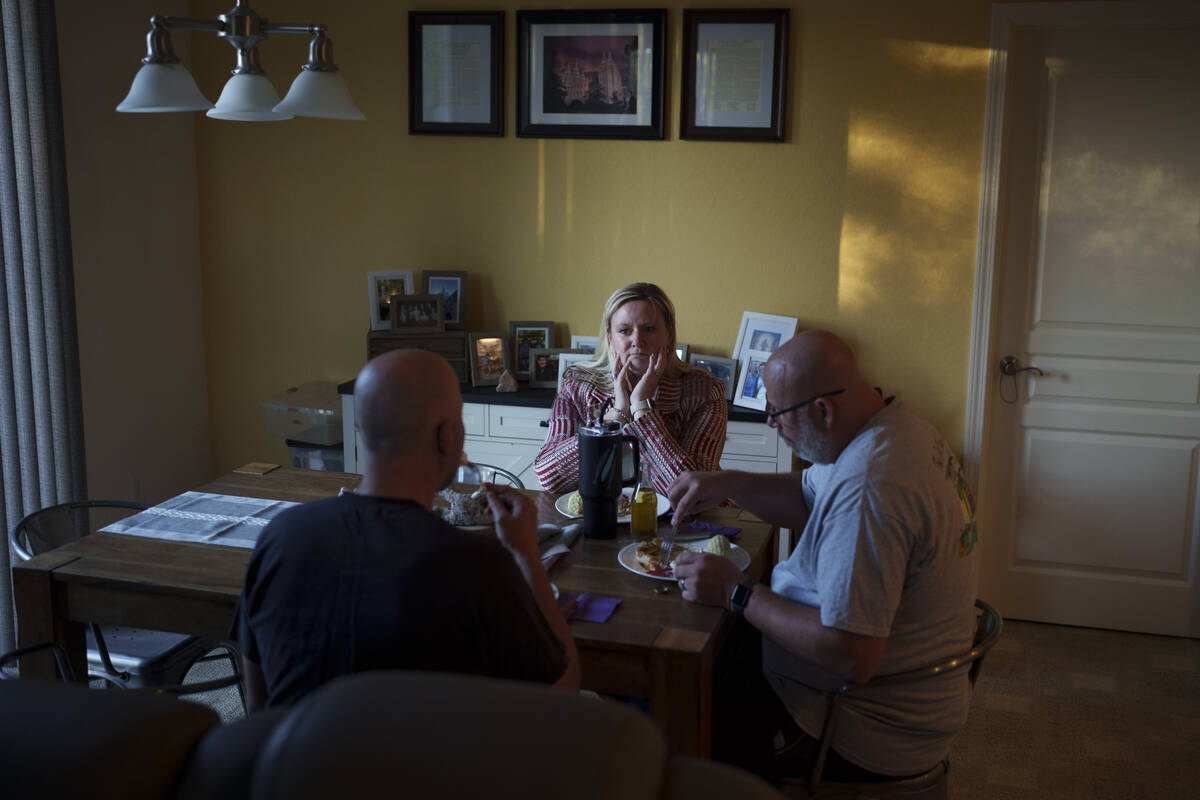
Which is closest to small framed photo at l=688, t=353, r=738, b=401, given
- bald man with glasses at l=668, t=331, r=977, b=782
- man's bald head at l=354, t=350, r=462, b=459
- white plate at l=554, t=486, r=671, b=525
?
white plate at l=554, t=486, r=671, b=525

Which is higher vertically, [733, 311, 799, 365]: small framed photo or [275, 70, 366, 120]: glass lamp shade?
[275, 70, 366, 120]: glass lamp shade

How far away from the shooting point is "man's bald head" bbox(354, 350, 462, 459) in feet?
5.01

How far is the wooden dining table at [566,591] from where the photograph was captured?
5.94 feet

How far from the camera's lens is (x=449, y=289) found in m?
4.18

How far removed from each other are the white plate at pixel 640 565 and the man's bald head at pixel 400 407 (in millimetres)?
691

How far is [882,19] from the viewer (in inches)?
146

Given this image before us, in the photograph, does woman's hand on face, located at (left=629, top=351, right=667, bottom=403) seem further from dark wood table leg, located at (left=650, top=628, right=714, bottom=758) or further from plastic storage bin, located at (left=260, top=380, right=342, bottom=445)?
plastic storage bin, located at (left=260, top=380, right=342, bottom=445)

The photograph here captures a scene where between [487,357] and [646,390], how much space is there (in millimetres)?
1271

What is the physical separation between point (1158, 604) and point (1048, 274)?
127 centimetres

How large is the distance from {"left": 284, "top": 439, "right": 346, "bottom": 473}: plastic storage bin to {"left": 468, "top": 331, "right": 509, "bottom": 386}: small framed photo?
1.98 feet

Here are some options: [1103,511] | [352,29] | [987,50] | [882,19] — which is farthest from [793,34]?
[1103,511]

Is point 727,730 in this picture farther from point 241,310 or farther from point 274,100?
point 241,310

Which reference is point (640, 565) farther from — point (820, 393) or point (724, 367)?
point (724, 367)

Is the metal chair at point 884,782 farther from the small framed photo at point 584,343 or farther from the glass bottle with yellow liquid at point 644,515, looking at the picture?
the small framed photo at point 584,343
